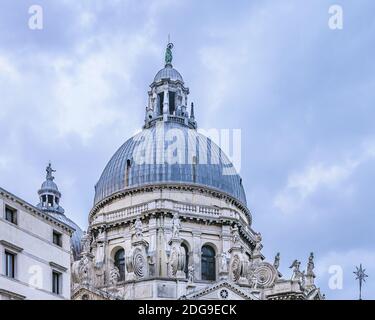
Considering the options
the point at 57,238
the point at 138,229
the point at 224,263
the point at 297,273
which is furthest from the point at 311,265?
the point at 57,238

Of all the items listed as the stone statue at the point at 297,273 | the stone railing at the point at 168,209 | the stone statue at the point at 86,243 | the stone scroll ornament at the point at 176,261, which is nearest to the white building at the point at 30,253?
the stone scroll ornament at the point at 176,261

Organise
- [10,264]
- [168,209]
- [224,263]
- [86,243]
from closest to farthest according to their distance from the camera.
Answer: [10,264]
[224,263]
[168,209]
[86,243]

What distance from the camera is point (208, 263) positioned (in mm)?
83500

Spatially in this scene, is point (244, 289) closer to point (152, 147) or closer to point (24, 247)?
point (152, 147)

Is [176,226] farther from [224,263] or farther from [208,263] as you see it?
[208,263]

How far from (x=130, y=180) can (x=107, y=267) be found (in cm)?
872

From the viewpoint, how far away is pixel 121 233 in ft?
277

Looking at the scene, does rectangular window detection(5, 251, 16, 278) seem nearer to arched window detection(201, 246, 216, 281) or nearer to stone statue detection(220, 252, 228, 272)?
stone statue detection(220, 252, 228, 272)

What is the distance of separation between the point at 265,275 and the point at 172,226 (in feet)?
31.0

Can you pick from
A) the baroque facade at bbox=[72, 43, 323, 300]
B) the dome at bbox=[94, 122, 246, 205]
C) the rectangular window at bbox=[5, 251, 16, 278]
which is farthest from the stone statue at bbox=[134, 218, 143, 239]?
the rectangular window at bbox=[5, 251, 16, 278]

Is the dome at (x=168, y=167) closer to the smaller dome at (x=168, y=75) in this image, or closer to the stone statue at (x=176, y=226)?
the stone statue at (x=176, y=226)

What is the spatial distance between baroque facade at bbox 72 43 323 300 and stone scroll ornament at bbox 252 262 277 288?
0.09 meters

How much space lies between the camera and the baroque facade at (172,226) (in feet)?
254

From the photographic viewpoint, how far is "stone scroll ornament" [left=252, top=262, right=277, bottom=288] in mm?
80312
